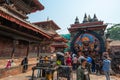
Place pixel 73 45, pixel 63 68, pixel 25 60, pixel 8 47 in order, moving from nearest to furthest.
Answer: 1. pixel 63 68
2. pixel 8 47
3. pixel 25 60
4. pixel 73 45

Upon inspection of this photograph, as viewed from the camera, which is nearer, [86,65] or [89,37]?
[86,65]

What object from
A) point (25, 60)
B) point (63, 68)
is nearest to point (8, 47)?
point (25, 60)

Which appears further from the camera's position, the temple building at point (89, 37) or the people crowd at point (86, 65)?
the temple building at point (89, 37)

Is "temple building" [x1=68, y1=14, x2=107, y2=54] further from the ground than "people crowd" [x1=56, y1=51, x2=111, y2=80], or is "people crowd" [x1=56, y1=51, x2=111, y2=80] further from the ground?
"temple building" [x1=68, y1=14, x2=107, y2=54]

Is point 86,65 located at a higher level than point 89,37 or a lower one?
lower

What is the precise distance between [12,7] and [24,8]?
1909 mm

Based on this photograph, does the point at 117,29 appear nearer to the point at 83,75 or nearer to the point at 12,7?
the point at 12,7

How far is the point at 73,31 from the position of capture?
632 inches

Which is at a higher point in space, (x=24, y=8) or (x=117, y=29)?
(x=117, y=29)

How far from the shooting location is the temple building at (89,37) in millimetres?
14320

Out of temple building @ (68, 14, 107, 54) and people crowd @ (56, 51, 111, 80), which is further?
temple building @ (68, 14, 107, 54)

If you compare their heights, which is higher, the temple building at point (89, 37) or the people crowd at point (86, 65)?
the temple building at point (89, 37)

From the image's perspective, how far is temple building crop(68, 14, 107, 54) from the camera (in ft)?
47.0

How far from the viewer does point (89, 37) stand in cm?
1488
